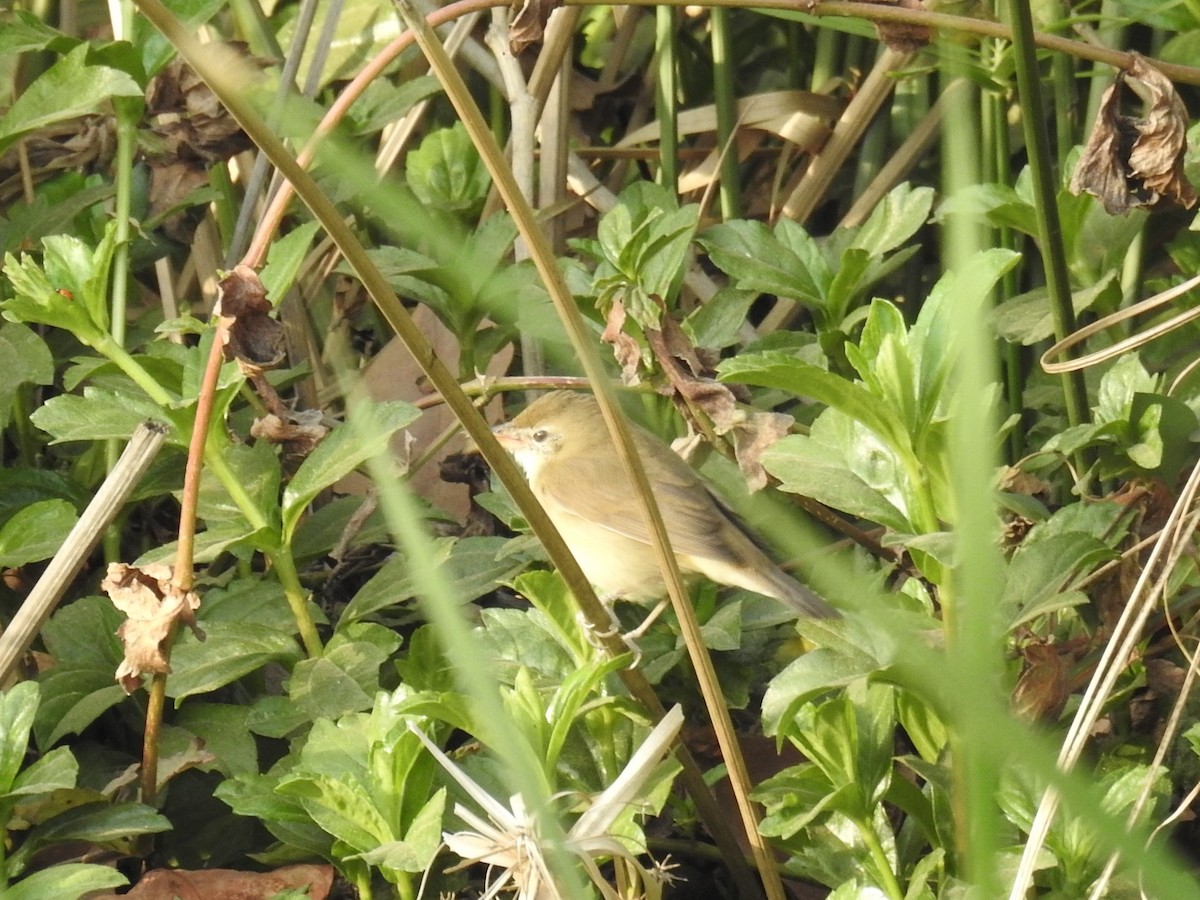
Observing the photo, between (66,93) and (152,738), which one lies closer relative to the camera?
(152,738)

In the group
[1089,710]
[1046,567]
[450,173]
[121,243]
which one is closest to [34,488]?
Result: [121,243]

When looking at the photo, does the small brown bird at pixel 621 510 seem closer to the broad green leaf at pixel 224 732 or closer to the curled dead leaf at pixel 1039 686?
the curled dead leaf at pixel 1039 686

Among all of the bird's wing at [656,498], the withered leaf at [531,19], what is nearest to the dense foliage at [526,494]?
the withered leaf at [531,19]

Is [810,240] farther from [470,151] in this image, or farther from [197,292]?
[197,292]

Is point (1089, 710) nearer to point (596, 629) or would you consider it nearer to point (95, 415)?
point (596, 629)

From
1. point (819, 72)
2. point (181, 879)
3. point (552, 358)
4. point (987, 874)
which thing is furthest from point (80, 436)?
point (819, 72)

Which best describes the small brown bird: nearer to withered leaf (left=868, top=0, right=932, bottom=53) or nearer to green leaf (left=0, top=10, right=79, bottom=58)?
withered leaf (left=868, top=0, right=932, bottom=53)
